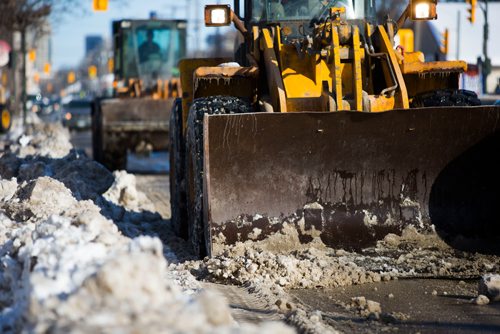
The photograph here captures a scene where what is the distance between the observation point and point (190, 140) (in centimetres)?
827

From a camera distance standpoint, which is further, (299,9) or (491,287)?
(299,9)

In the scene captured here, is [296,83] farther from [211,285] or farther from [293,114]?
[211,285]

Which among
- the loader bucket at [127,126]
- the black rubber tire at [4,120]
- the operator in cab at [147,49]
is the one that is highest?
Answer: the operator in cab at [147,49]

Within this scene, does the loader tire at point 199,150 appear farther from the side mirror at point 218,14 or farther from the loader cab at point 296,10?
the loader cab at point 296,10

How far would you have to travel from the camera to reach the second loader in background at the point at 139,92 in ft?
55.7

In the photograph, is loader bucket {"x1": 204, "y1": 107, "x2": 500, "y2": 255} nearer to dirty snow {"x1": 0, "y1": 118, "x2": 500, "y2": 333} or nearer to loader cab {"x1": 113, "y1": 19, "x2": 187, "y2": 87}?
dirty snow {"x1": 0, "y1": 118, "x2": 500, "y2": 333}

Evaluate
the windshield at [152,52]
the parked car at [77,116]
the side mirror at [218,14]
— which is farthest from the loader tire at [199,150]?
the parked car at [77,116]

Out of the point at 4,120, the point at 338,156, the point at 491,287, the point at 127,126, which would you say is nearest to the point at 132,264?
the point at 491,287

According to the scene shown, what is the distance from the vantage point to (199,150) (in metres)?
7.81

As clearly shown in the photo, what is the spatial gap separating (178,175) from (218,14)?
1.51 meters

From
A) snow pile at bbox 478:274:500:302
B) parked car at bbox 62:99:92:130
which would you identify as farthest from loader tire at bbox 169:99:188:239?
parked car at bbox 62:99:92:130

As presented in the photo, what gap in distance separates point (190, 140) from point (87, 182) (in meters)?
3.35

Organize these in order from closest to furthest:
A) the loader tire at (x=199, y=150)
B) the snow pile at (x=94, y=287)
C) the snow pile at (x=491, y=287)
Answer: the snow pile at (x=94, y=287)
the snow pile at (x=491, y=287)
the loader tire at (x=199, y=150)

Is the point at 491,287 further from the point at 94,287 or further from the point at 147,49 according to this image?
the point at 147,49
